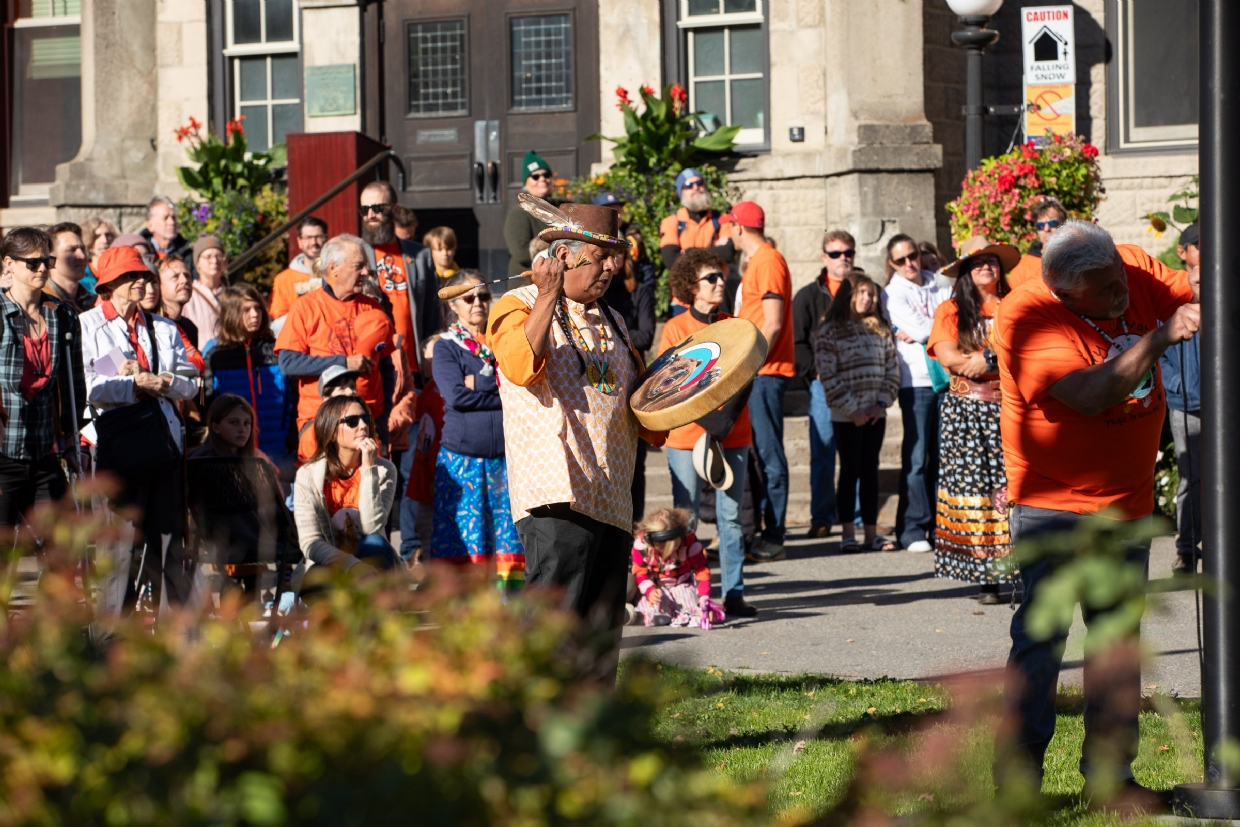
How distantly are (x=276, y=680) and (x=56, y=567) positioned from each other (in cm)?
50

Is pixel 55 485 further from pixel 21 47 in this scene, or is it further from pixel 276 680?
pixel 21 47

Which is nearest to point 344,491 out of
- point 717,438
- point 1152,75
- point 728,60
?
point 717,438

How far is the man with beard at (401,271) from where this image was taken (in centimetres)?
1031

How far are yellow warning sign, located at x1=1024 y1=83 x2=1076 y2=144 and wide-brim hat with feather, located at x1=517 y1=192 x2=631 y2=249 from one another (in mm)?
10651

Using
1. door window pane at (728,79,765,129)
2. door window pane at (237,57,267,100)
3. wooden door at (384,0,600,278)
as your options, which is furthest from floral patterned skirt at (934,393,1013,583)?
door window pane at (237,57,267,100)

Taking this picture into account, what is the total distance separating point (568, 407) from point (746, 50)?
11513 millimetres

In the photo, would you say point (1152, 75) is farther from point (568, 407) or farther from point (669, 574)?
point (568, 407)

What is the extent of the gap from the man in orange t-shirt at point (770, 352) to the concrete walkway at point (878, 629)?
40 centimetres

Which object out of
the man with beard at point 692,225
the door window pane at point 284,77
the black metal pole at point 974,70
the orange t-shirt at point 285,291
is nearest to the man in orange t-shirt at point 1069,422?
the orange t-shirt at point 285,291

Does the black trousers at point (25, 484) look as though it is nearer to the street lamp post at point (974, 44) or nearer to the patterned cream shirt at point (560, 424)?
the patterned cream shirt at point (560, 424)

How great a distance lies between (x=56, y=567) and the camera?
227cm

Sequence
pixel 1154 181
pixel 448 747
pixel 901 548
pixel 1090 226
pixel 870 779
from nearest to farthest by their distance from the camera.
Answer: pixel 448 747 < pixel 870 779 < pixel 1090 226 < pixel 901 548 < pixel 1154 181

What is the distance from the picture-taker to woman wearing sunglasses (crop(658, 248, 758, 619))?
8.52 m

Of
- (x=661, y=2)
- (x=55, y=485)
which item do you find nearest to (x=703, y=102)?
(x=661, y=2)
